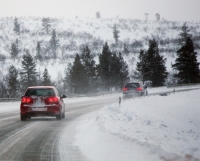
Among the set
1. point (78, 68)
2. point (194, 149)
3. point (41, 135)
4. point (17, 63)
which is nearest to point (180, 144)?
point (194, 149)

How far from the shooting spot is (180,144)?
7746 millimetres

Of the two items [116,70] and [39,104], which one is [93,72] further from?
[39,104]

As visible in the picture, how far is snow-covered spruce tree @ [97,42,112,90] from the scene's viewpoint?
82625 mm

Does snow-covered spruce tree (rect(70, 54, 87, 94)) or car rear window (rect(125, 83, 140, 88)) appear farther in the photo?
snow-covered spruce tree (rect(70, 54, 87, 94))

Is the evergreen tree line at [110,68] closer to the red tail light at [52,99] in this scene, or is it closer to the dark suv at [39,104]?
the dark suv at [39,104]

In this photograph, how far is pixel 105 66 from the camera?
84125mm

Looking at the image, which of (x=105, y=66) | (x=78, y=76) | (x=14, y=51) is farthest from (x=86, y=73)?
(x=14, y=51)

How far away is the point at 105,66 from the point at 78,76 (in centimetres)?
880

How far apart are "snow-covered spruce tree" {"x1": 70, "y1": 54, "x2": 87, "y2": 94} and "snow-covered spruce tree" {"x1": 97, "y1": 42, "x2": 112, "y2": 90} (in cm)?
640

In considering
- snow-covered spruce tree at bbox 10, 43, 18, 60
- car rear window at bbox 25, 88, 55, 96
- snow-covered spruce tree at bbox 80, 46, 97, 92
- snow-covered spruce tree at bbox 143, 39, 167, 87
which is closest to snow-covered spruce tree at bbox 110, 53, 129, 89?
snow-covered spruce tree at bbox 80, 46, 97, 92

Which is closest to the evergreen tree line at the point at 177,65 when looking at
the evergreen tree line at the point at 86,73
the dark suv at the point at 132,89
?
the evergreen tree line at the point at 86,73

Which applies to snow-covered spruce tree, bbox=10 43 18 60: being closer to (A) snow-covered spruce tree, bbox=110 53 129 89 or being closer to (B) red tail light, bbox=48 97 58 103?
(A) snow-covered spruce tree, bbox=110 53 129 89

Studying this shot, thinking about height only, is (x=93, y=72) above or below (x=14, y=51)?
below

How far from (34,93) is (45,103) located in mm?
744
